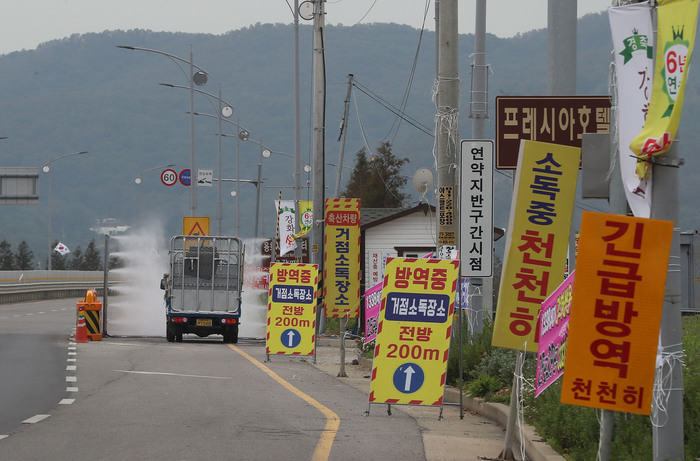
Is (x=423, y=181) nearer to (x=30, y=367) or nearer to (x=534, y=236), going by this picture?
(x=30, y=367)

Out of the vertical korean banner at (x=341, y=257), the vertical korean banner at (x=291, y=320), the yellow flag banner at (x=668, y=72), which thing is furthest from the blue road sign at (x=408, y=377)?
the vertical korean banner at (x=341, y=257)

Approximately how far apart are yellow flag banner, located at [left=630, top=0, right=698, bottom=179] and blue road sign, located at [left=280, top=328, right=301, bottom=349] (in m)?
16.0

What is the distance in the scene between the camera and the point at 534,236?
9.80 m

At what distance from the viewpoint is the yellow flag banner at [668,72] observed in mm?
6375

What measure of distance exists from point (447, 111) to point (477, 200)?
257 centimetres

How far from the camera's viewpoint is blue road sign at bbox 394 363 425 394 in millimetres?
13164

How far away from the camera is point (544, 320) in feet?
29.2

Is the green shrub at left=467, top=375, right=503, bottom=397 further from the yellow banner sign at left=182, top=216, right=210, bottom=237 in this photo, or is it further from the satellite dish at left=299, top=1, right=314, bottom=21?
the yellow banner sign at left=182, top=216, right=210, bottom=237

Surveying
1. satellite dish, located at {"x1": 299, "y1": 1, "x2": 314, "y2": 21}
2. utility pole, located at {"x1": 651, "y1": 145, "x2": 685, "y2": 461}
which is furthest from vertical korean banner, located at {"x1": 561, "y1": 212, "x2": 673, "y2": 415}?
satellite dish, located at {"x1": 299, "y1": 1, "x2": 314, "y2": 21}

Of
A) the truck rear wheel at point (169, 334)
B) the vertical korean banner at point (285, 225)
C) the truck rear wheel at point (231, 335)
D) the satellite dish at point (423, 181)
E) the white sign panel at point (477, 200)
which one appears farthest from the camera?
the vertical korean banner at point (285, 225)

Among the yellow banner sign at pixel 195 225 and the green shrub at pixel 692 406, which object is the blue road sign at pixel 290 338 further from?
the yellow banner sign at pixel 195 225

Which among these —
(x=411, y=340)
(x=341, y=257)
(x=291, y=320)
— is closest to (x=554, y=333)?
(x=411, y=340)

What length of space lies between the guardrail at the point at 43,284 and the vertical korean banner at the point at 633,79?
→ 51.3m

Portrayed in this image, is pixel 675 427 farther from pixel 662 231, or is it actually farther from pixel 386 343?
pixel 386 343
